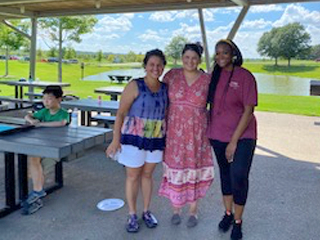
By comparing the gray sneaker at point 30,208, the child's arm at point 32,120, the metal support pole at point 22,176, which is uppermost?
the child's arm at point 32,120

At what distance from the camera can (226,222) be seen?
277 centimetres

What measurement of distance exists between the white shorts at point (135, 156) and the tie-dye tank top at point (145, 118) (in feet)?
0.12

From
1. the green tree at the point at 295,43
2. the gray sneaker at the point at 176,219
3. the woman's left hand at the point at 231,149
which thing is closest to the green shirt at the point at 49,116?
the gray sneaker at the point at 176,219

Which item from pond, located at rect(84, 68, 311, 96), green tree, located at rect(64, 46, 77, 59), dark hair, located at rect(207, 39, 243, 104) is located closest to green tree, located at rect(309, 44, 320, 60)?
pond, located at rect(84, 68, 311, 96)

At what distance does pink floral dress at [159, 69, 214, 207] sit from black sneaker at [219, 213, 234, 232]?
0.31 m

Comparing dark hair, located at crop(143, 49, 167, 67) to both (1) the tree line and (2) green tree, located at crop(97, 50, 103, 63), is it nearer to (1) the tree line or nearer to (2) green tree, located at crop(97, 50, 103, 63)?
(1) the tree line

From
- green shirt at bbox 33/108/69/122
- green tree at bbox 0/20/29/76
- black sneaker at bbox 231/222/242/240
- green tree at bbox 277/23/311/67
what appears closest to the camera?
black sneaker at bbox 231/222/242/240

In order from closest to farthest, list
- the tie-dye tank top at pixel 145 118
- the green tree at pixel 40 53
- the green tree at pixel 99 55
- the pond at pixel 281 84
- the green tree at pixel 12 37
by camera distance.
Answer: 1. the tie-dye tank top at pixel 145 118
2. the pond at pixel 281 84
3. the green tree at pixel 12 37
4. the green tree at pixel 99 55
5. the green tree at pixel 40 53

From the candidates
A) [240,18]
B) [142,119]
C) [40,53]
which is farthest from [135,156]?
[40,53]

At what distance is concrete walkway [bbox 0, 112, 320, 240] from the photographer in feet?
8.77

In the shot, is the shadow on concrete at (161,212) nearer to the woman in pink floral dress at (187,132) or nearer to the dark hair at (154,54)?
the woman in pink floral dress at (187,132)

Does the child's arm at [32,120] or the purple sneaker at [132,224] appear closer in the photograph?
the purple sneaker at [132,224]

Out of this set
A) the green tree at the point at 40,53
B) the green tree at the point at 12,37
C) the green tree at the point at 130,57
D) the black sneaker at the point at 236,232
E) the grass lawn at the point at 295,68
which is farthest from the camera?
the green tree at the point at 40,53

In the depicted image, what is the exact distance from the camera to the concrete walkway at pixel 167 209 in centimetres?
267
